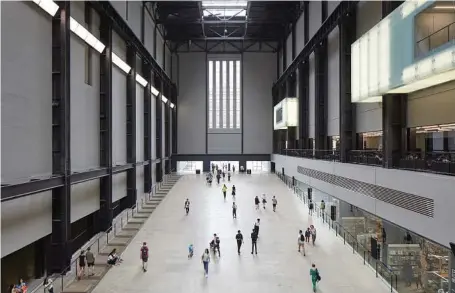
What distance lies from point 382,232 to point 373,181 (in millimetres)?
4720

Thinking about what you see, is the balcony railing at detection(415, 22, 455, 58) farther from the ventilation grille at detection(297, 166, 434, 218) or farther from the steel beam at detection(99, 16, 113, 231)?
the steel beam at detection(99, 16, 113, 231)

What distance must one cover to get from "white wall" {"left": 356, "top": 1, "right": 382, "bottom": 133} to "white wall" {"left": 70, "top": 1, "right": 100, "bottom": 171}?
16842 mm

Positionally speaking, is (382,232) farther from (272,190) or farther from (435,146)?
(272,190)

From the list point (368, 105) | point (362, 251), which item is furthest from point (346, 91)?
point (362, 251)

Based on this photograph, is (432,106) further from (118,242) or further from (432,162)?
(118,242)

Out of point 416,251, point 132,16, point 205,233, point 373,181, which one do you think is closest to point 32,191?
point 205,233

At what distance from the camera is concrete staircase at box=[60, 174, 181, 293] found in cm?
1558

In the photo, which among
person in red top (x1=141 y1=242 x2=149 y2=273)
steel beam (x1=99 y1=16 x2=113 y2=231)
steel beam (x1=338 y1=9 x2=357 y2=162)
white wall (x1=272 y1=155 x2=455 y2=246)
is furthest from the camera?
steel beam (x1=338 y1=9 x2=357 y2=162)

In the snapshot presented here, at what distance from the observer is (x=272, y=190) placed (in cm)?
4266

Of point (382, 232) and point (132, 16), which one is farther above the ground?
point (132, 16)

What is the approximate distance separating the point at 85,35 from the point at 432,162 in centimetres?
1889

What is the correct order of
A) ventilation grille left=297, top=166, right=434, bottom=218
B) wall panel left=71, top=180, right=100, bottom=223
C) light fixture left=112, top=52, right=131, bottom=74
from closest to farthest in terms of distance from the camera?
ventilation grille left=297, top=166, right=434, bottom=218, wall panel left=71, top=180, right=100, bottom=223, light fixture left=112, top=52, right=131, bottom=74

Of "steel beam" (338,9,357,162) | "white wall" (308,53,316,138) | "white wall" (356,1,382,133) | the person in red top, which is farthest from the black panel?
"white wall" (356,1,382,133)

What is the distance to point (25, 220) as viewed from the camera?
15406 mm
